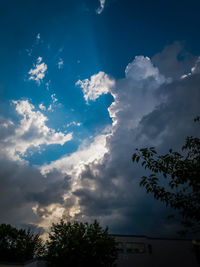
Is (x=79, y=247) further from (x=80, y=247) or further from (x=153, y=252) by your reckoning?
(x=153, y=252)

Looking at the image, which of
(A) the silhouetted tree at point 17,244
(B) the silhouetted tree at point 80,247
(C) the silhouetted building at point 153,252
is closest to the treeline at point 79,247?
(B) the silhouetted tree at point 80,247

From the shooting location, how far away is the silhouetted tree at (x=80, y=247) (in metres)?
19.6

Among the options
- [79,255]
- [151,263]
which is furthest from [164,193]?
[151,263]

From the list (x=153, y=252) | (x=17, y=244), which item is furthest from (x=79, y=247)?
(x=17, y=244)

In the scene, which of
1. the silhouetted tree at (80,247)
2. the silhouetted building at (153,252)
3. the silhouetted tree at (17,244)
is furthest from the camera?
the silhouetted tree at (17,244)

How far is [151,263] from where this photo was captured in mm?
33375

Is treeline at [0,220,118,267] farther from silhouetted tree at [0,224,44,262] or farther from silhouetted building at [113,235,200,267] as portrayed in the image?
silhouetted tree at [0,224,44,262]

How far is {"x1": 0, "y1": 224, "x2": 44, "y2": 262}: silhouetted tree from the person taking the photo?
6425cm

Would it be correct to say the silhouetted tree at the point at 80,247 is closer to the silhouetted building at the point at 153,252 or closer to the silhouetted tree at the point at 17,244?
the silhouetted building at the point at 153,252

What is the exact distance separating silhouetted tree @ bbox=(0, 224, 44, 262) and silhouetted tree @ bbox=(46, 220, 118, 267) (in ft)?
169

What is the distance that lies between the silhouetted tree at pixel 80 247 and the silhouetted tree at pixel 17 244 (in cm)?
5160

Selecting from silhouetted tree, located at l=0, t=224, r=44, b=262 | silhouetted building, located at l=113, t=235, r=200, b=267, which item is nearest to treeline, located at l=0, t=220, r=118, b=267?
silhouetted building, located at l=113, t=235, r=200, b=267

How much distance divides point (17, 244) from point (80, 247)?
60.7 meters

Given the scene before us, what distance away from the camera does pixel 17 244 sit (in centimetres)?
6719
